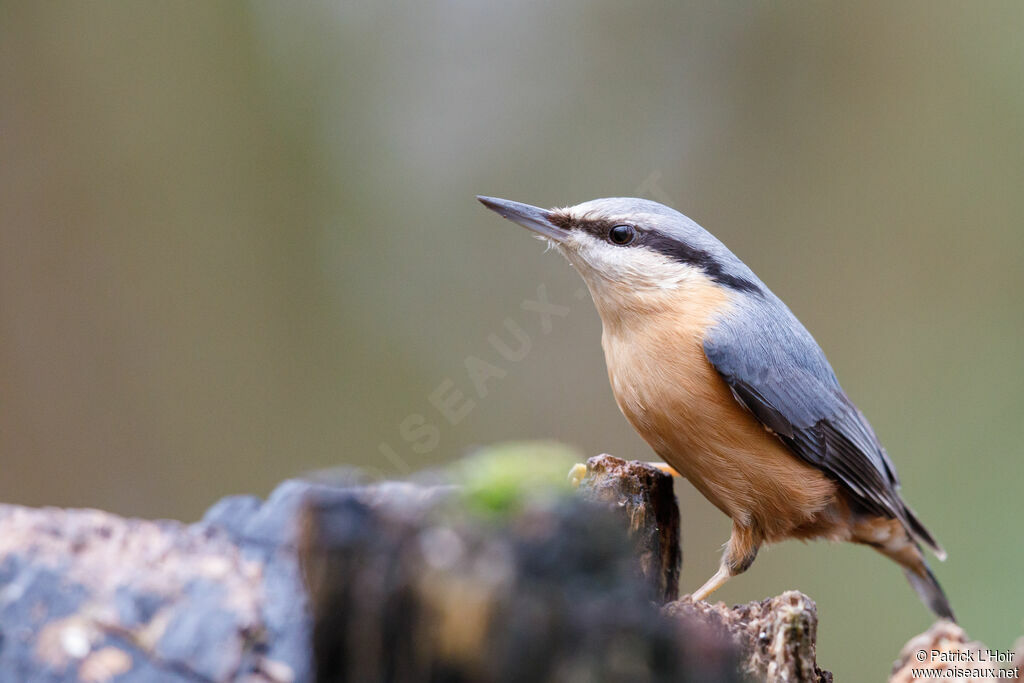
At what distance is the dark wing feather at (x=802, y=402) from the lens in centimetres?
302

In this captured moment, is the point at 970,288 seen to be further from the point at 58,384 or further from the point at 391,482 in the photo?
the point at 58,384

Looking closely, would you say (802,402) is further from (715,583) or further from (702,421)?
(715,583)

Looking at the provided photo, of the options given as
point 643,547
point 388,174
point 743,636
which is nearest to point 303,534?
point 743,636

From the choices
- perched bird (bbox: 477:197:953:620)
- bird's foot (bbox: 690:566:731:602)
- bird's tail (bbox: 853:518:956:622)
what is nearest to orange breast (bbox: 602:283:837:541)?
perched bird (bbox: 477:197:953:620)

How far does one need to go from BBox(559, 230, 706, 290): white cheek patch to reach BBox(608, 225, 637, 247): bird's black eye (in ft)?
0.11

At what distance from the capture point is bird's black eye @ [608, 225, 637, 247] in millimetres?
3340

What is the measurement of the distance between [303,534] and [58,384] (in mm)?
5343

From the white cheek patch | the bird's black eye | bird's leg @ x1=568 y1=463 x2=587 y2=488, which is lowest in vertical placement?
bird's leg @ x1=568 y1=463 x2=587 y2=488

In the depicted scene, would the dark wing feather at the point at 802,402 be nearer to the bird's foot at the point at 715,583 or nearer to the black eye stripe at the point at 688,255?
the black eye stripe at the point at 688,255

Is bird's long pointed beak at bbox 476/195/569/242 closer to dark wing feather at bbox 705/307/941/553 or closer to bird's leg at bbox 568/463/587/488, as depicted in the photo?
dark wing feather at bbox 705/307/941/553

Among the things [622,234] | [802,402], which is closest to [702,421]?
[802,402]

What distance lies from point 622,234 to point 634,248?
0.27ft

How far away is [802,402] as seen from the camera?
3.16m

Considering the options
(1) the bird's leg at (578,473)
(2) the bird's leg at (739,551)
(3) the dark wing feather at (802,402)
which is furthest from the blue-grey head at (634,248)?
(2) the bird's leg at (739,551)
